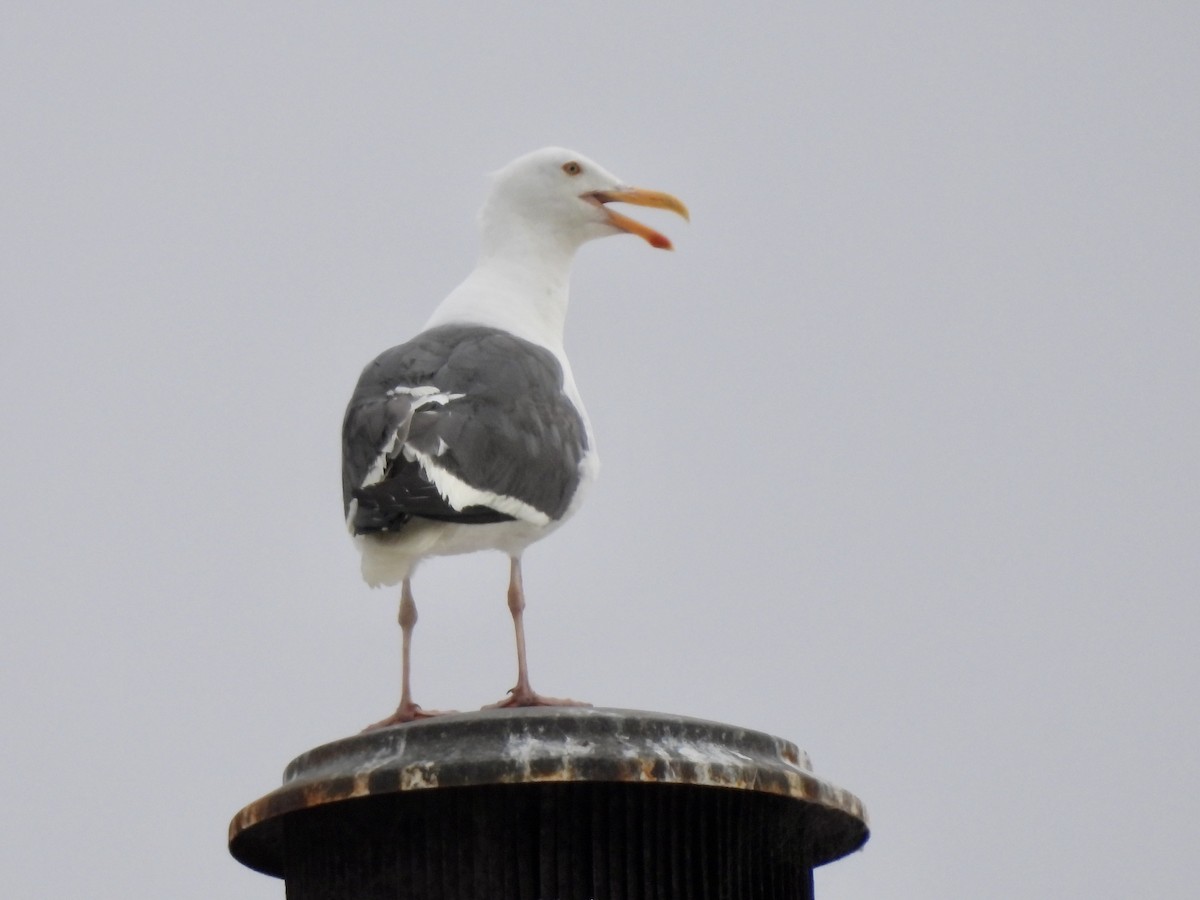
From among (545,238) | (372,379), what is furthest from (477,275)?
(372,379)

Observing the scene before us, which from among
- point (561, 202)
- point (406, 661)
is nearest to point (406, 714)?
point (406, 661)

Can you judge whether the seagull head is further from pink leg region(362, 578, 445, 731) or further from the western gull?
pink leg region(362, 578, 445, 731)

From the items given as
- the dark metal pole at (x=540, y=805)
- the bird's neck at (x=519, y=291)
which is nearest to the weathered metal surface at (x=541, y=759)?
the dark metal pole at (x=540, y=805)

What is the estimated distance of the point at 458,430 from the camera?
5.28 m

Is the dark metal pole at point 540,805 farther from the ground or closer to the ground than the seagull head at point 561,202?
closer to the ground

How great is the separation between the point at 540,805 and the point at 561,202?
13.2 ft

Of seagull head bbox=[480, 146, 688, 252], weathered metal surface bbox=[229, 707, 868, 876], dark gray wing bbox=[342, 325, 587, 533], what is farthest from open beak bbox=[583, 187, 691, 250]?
weathered metal surface bbox=[229, 707, 868, 876]

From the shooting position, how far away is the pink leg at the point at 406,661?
5.50m

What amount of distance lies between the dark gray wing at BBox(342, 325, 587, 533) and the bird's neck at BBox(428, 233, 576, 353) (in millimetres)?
354

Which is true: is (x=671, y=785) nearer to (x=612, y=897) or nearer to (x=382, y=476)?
(x=612, y=897)

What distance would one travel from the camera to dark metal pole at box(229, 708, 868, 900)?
11.6 ft

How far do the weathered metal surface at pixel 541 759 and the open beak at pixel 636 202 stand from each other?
3.73m

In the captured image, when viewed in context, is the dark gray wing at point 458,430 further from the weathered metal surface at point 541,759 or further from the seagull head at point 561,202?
the weathered metal surface at point 541,759

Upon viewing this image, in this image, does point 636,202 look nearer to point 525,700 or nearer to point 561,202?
point 561,202
